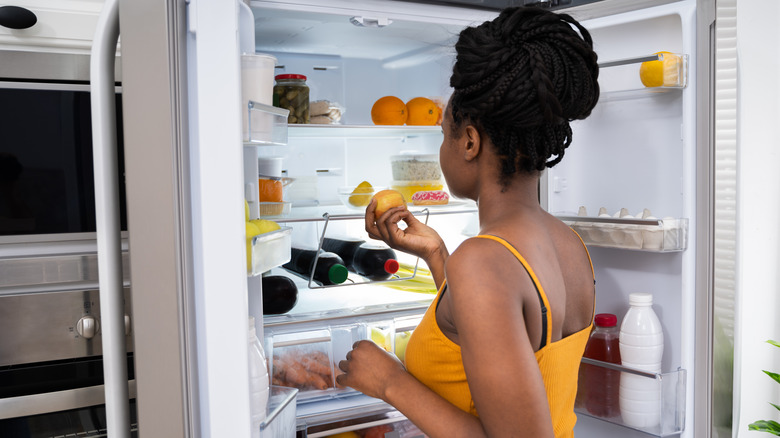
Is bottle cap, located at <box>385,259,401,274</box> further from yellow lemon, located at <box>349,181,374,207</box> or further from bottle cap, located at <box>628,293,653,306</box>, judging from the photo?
bottle cap, located at <box>628,293,653,306</box>

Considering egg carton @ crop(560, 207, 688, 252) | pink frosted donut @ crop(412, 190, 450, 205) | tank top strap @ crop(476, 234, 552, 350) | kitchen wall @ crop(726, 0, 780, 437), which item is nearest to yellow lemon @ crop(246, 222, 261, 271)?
tank top strap @ crop(476, 234, 552, 350)

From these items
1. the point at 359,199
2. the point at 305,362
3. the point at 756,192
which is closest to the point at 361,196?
the point at 359,199

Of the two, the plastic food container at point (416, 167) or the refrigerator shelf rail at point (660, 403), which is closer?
the refrigerator shelf rail at point (660, 403)

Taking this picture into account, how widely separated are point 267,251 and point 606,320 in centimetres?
96

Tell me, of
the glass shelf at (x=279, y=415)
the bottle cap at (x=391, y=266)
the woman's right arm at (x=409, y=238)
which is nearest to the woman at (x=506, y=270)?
the glass shelf at (x=279, y=415)

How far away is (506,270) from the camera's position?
1.01 meters

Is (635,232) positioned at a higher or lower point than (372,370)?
higher

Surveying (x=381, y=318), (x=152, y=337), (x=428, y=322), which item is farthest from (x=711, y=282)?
(x=152, y=337)

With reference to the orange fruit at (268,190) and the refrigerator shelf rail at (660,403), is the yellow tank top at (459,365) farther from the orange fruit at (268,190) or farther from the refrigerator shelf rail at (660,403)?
the orange fruit at (268,190)

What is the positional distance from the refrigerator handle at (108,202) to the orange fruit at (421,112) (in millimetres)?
1002

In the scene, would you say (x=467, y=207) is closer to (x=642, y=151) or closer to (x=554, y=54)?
(x=642, y=151)

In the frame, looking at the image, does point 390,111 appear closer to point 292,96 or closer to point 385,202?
point 292,96

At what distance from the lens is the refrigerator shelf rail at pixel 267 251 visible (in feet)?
3.82

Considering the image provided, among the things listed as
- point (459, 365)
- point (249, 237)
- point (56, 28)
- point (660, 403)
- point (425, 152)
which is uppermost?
point (56, 28)
